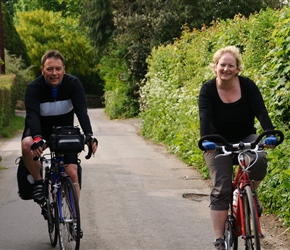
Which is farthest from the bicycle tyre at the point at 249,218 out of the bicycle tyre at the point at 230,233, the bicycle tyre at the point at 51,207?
the bicycle tyre at the point at 51,207

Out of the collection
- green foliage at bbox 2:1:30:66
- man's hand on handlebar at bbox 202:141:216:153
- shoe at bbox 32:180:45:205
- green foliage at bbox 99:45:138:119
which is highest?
man's hand on handlebar at bbox 202:141:216:153

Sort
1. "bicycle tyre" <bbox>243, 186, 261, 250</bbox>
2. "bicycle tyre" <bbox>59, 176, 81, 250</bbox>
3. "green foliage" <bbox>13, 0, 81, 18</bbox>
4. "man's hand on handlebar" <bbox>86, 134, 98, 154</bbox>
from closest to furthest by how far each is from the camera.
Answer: "bicycle tyre" <bbox>243, 186, 261, 250</bbox>
"bicycle tyre" <bbox>59, 176, 81, 250</bbox>
"man's hand on handlebar" <bbox>86, 134, 98, 154</bbox>
"green foliage" <bbox>13, 0, 81, 18</bbox>

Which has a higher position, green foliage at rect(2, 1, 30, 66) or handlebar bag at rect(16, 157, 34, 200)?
handlebar bag at rect(16, 157, 34, 200)

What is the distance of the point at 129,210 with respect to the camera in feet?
32.1

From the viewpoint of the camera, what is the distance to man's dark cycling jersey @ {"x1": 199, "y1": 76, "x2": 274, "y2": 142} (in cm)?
618

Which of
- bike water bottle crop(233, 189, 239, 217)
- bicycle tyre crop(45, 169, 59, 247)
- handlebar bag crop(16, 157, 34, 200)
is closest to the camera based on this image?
bike water bottle crop(233, 189, 239, 217)

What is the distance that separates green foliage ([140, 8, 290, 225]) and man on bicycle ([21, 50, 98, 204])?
2.63 m

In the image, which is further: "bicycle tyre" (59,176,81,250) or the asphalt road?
the asphalt road

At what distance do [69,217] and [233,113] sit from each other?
178 cm

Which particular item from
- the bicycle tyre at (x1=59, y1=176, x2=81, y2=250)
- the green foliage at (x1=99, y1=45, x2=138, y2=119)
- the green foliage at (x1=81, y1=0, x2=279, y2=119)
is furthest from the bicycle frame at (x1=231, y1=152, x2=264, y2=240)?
the green foliage at (x1=99, y1=45, x2=138, y2=119)

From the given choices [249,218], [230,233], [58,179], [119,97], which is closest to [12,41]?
[119,97]

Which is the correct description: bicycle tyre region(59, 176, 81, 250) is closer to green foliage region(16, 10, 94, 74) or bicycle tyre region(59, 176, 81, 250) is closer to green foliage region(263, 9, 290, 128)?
green foliage region(263, 9, 290, 128)

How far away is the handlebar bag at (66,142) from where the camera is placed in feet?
22.2

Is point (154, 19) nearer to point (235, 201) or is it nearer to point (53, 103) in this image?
point (53, 103)
